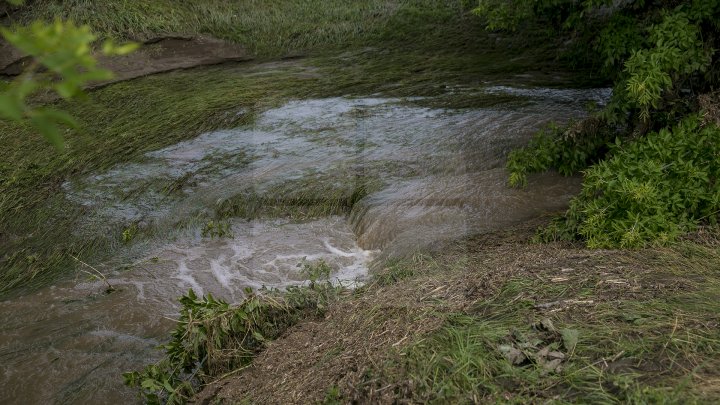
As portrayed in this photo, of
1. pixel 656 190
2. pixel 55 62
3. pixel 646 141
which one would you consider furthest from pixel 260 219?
pixel 55 62

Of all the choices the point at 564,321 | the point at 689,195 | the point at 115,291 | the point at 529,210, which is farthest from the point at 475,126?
the point at 564,321

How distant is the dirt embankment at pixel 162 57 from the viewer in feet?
36.0

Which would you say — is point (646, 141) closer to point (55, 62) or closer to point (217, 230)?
point (217, 230)

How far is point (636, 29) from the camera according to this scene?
18.3ft

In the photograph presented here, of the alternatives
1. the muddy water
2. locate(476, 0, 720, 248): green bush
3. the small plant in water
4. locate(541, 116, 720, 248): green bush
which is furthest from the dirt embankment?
locate(541, 116, 720, 248): green bush

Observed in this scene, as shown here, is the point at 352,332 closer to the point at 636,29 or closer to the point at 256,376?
the point at 256,376

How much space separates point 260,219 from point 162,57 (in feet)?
19.4

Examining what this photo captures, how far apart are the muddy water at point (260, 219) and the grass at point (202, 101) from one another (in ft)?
0.56

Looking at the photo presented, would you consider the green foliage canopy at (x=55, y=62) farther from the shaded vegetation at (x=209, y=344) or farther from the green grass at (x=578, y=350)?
the shaded vegetation at (x=209, y=344)

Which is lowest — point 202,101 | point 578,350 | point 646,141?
point 202,101

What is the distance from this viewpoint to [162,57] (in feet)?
37.7

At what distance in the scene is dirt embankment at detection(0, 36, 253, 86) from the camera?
10984 millimetres

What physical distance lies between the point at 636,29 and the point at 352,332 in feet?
12.0

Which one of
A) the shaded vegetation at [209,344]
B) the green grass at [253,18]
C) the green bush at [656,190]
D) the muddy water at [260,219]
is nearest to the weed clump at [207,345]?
→ the shaded vegetation at [209,344]
